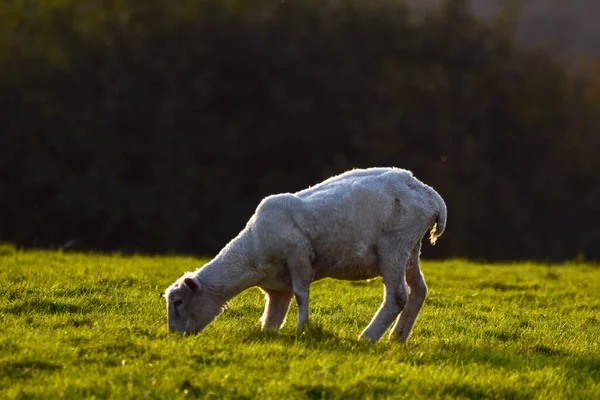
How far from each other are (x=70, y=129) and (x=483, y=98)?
17.0 metres

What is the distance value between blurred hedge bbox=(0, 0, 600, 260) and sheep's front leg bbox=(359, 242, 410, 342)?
2595 cm

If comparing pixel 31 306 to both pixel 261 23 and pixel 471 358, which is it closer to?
pixel 471 358

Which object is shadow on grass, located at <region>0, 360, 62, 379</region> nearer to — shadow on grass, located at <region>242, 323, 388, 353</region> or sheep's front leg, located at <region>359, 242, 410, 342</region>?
shadow on grass, located at <region>242, 323, 388, 353</region>

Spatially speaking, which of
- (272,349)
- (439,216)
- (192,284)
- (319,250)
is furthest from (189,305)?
(439,216)

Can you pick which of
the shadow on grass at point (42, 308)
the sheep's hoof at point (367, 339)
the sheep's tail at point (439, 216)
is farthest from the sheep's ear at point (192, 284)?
the sheep's tail at point (439, 216)

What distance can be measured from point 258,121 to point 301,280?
97.8 ft

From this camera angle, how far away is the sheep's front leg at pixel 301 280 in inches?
390

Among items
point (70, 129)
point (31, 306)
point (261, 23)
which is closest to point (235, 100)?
point (261, 23)

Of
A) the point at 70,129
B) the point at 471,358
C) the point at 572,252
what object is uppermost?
the point at 471,358

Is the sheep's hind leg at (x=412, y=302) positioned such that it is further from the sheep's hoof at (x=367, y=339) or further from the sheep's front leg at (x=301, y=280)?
the sheep's front leg at (x=301, y=280)

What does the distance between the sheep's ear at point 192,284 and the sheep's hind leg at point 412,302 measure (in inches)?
78.3

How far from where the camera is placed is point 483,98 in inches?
1697

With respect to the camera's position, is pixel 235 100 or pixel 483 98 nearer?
pixel 235 100

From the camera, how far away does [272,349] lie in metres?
8.77
